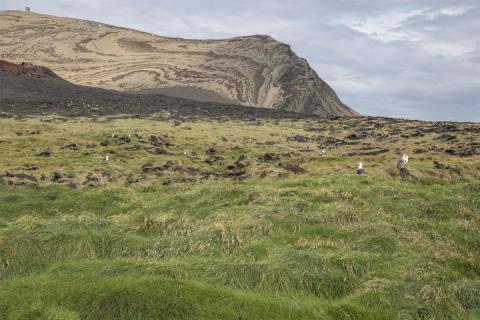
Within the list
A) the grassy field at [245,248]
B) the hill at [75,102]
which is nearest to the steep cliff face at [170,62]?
the hill at [75,102]

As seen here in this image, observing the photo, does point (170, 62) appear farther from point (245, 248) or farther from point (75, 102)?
point (245, 248)

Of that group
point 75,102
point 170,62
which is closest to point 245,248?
point 75,102

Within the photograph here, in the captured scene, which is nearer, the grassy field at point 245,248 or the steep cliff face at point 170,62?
the grassy field at point 245,248

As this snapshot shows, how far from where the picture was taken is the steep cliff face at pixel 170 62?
109 meters

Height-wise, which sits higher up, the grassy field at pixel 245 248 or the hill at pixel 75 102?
the hill at pixel 75 102

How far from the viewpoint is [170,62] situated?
387ft

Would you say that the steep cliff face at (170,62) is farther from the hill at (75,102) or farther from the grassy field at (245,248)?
the grassy field at (245,248)

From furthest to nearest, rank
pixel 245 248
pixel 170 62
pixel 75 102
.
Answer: pixel 170 62
pixel 75 102
pixel 245 248

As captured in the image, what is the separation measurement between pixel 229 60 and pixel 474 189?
104224 mm

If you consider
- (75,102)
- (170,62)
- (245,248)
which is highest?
(170,62)

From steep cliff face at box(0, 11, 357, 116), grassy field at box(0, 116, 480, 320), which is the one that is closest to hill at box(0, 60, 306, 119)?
steep cliff face at box(0, 11, 357, 116)

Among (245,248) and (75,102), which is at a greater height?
(75,102)

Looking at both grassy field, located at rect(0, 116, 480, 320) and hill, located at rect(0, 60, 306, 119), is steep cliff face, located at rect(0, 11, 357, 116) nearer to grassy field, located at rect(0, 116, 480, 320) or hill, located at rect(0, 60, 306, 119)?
hill, located at rect(0, 60, 306, 119)

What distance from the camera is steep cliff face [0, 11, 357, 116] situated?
109 m
